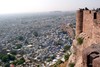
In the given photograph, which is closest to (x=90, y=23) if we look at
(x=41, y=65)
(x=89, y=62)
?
(x=89, y=62)

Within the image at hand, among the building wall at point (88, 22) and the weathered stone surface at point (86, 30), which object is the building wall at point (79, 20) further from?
the building wall at point (88, 22)

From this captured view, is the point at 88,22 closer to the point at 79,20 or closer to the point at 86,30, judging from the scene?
the point at 86,30

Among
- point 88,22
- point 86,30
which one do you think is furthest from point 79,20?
point 88,22

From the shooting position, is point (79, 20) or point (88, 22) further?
point (79, 20)

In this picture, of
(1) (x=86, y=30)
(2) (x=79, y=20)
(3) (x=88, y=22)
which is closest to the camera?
(3) (x=88, y=22)

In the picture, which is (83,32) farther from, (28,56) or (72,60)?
(28,56)

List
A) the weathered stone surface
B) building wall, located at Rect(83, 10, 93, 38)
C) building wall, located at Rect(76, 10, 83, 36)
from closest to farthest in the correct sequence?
the weathered stone surface, building wall, located at Rect(83, 10, 93, 38), building wall, located at Rect(76, 10, 83, 36)

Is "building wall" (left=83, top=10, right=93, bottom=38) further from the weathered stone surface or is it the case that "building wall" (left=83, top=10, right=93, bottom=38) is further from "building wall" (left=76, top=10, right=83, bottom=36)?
"building wall" (left=76, top=10, right=83, bottom=36)

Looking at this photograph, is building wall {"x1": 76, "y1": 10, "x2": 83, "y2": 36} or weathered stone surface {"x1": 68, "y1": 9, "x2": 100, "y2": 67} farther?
building wall {"x1": 76, "y1": 10, "x2": 83, "y2": 36}

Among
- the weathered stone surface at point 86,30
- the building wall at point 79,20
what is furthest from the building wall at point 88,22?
the building wall at point 79,20

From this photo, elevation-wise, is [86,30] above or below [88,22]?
below

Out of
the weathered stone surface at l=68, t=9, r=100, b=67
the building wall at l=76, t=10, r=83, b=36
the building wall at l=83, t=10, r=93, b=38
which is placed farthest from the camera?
the building wall at l=76, t=10, r=83, b=36

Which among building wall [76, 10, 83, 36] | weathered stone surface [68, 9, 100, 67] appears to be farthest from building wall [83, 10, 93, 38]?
building wall [76, 10, 83, 36]
